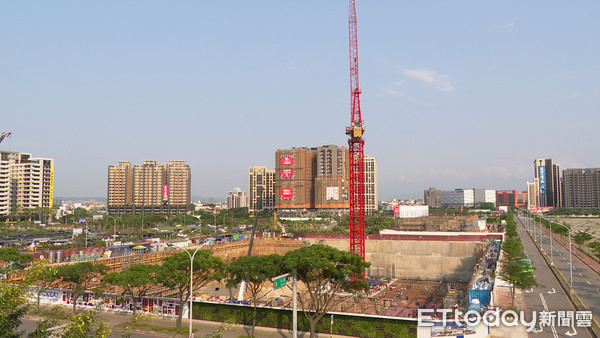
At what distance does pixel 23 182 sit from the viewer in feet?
595

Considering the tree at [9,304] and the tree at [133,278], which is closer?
the tree at [9,304]

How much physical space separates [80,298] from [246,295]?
21017 mm

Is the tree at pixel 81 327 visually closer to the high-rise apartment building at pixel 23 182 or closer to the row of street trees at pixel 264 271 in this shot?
the row of street trees at pixel 264 271

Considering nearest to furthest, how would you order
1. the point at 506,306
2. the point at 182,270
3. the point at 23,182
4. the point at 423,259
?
the point at 182,270
the point at 506,306
the point at 423,259
the point at 23,182

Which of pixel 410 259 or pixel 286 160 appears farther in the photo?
pixel 286 160

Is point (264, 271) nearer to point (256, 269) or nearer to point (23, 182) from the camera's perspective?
point (256, 269)

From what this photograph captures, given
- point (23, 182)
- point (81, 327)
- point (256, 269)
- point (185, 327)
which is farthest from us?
point (23, 182)

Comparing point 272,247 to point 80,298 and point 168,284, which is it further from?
point 168,284

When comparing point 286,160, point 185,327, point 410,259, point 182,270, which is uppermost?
point 286,160

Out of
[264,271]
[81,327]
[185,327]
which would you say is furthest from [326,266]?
[81,327]

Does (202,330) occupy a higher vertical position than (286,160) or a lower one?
lower

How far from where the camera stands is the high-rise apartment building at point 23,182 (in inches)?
6772

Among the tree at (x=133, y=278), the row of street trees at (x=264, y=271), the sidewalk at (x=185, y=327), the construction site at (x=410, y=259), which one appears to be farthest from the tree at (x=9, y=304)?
the construction site at (x=410, y=259)

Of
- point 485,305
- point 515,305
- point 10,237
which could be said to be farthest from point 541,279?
point 10,237
